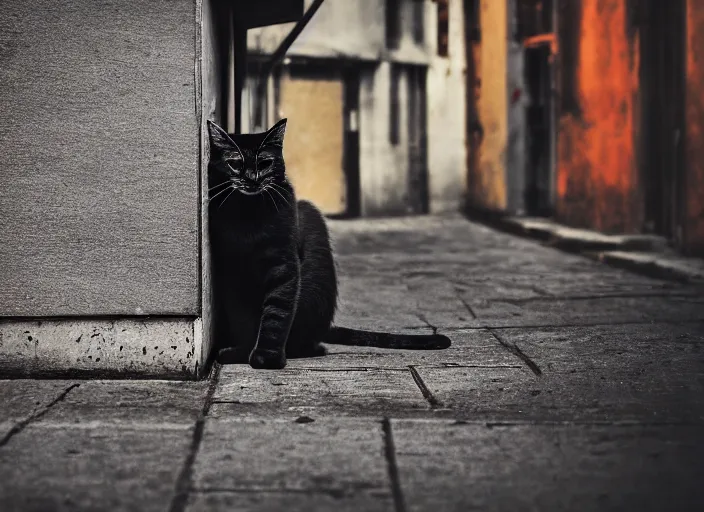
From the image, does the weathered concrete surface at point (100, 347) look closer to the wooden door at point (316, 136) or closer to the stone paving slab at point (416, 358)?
the stone paving slab at point (416, 358)

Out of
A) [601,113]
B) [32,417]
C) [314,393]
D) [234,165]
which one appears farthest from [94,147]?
[601,113]

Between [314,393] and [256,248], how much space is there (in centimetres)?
76

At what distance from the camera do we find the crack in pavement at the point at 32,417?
2884mm

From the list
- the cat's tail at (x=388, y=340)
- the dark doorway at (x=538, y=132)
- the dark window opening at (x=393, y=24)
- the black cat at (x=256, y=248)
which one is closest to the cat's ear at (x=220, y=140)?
the black cat at (x=256, y=248)

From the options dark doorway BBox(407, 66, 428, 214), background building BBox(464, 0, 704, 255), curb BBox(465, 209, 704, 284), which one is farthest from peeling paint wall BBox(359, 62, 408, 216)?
curb BBox(465, 209, 704, 284)

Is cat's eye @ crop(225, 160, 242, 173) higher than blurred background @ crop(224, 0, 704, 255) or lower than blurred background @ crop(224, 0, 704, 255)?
lower

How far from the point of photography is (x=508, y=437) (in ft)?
9.59

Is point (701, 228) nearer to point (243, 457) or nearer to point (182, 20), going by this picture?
point (182, 20)

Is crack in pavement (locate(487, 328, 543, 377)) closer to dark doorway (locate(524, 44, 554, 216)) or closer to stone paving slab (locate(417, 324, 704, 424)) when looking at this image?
stone paving slab (locate(417, 324, 704, 424))

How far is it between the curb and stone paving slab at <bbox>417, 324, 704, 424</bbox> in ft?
8.55

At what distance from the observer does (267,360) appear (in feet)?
13.0

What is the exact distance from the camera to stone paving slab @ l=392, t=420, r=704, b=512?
2383 millimetres

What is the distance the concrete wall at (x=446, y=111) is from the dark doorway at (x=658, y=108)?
594 centimetres

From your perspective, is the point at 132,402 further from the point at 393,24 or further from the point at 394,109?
the point at 393,24
